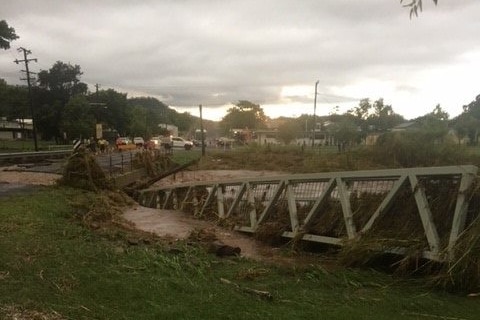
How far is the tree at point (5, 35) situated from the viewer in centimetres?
3906

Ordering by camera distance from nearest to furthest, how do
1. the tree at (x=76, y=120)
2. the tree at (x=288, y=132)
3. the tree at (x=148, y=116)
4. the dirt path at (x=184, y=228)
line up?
the dirt path at (x=184, y=228)
the tree at (x=76, y=120)
the tree at (x=288, y=132)
the tree at (x=148, y=116)

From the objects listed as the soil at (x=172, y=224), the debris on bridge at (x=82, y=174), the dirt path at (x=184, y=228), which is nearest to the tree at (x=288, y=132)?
the soil at (x=172, y=224)

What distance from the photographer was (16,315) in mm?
4414

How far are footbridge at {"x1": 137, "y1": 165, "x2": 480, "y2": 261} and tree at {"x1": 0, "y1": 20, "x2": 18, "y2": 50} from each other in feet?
105

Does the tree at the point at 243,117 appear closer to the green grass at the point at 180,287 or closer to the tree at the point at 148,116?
the tree at the point at 148,116

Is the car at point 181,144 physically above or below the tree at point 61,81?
below

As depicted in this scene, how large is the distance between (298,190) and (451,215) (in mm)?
4557

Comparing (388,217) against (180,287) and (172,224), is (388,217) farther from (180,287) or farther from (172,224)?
(172,224)

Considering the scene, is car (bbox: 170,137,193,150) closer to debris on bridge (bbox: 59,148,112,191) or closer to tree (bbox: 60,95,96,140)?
tree (bbox: 60,95,96,140)

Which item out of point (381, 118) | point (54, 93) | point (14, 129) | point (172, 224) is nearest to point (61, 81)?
point (54, 93)

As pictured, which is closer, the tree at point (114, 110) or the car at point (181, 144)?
the car at point (181, 144)

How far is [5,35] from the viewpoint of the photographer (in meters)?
39.4

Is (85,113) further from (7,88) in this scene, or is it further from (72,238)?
(72,238)

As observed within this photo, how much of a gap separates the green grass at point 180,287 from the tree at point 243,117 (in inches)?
5591
